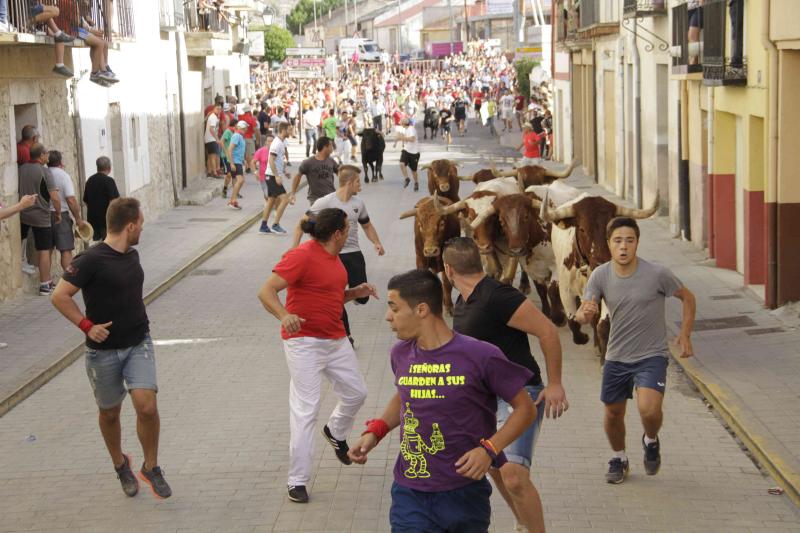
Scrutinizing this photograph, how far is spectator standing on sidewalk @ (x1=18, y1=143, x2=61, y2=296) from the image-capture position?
16.9m

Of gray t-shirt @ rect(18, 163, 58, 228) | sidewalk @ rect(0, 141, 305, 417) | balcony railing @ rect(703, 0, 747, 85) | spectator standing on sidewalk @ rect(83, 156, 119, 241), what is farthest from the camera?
spectator standing on sidewalk @ rect(83, 156, 119, 241)

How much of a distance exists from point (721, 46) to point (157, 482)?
11309mm

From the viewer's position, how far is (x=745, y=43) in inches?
647

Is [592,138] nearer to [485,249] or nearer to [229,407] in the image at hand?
[485,249]

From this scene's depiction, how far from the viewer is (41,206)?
17109mm

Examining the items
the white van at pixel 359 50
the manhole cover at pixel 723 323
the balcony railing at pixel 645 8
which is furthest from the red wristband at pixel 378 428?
the white van at pixel 359 50

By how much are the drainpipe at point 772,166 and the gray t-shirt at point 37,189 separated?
871 cm

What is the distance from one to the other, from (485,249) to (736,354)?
305 centimetres

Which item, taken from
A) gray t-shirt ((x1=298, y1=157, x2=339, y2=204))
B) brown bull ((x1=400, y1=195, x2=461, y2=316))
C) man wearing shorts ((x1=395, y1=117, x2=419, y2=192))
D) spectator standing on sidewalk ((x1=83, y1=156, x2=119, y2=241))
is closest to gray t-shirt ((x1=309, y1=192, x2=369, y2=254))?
brown bull ((x1=400, y1=195, x2=461, y2=316))

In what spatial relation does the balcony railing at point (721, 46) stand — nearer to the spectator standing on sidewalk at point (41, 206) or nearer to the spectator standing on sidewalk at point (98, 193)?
the spectator standing on sidewalk at point (98, 193)

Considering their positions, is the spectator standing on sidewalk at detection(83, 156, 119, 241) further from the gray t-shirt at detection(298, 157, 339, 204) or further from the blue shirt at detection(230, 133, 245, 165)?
the blue shirt at detection(230, 133, 245, 165)

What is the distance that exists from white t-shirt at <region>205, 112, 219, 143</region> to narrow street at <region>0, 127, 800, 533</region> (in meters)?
21.1

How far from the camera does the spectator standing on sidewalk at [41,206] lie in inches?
666

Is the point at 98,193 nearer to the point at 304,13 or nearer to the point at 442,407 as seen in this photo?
the point at 442,407
